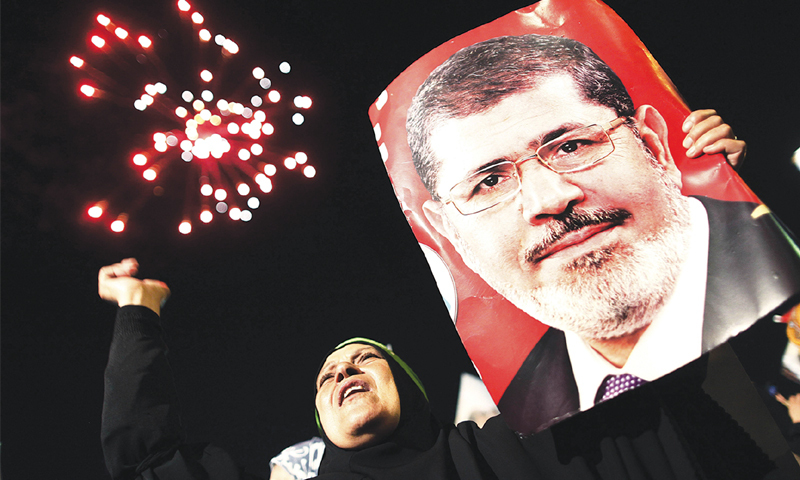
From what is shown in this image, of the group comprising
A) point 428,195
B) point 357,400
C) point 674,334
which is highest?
point 428,195

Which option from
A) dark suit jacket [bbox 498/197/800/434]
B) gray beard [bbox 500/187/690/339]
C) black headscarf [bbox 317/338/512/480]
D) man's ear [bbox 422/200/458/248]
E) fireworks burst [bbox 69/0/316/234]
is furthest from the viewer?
fireworks burst [bbox 69/0/316/234]

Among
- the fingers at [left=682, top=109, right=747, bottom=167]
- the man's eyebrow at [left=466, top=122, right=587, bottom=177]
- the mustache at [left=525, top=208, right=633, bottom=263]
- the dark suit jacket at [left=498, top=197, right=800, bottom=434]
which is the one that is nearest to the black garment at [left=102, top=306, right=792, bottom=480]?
the dark suit jacket at [left=498, top=197, right=800, bottom=434]

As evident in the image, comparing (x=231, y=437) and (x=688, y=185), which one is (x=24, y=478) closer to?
(x=231, y=437)

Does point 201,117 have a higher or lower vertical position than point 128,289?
higher

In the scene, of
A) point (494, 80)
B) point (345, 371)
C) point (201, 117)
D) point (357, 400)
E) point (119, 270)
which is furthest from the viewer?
point (201, 117)

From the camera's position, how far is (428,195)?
4.13ft

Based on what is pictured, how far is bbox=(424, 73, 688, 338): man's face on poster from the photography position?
1007mm

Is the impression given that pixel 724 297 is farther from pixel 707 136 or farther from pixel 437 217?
pixel 437 217

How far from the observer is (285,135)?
7.05ft

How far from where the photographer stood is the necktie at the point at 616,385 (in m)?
0.96

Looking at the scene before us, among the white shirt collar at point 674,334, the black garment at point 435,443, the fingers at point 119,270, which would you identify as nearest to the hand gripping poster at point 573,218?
the white shirt collar at point 674,334

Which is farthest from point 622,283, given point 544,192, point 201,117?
point 201,117

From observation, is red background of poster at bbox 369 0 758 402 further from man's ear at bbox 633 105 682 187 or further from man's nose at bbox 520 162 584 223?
man's nose at bbox 520 162 584 223

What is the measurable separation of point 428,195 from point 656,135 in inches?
25.5
